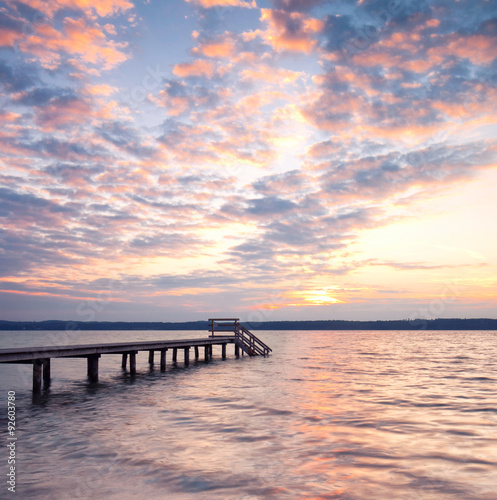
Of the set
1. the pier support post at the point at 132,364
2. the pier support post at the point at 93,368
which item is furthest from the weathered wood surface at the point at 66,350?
the pier support post at the point at 132,364

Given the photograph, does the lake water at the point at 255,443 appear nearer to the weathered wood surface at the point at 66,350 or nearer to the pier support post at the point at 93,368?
the weathered wood surface at the point at 66,350

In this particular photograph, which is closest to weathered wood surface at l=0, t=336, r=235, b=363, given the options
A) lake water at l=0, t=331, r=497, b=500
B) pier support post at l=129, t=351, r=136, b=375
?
pier support post at l=129, t=351, r=136, b=375

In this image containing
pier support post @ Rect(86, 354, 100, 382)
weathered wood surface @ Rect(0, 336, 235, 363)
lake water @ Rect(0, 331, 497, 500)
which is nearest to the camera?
lake water @ Rect(0, 331, 497, 500)

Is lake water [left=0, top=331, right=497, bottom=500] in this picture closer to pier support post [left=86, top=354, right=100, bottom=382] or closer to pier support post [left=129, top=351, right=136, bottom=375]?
pier support post [left=86, top=354, right=100, bottom=382]

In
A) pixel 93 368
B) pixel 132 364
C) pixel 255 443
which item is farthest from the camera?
pixel 132 364

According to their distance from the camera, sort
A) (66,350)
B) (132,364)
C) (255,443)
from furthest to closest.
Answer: (132,364) → (66,350) → (255,443)

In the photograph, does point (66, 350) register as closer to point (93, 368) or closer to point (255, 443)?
point (93, 368)

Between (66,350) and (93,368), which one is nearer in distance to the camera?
(66,350)

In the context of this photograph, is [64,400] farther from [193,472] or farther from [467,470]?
[467,470]

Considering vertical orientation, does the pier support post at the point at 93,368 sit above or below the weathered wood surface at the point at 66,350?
below

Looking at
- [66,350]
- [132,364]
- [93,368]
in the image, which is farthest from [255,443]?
[132,364]

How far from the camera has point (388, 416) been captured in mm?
14555

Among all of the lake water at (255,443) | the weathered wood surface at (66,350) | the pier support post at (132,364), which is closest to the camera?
the lake water at (255,443)

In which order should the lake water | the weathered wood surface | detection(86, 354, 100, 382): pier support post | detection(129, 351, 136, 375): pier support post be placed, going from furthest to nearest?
detection(129, 351, 136, 375): pier support post
detection(86, 354, 100, 382): pier support post
the weathered wood surface
the lake water
